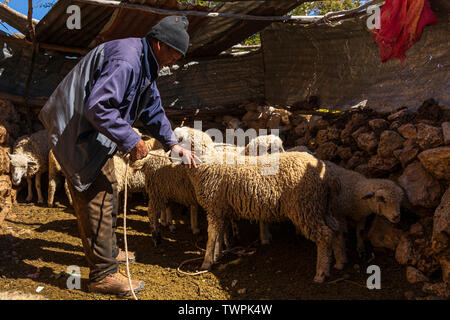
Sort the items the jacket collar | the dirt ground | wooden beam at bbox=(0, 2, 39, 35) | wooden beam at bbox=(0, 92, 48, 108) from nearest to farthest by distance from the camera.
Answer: the jacket collar, the dirt ground, wooden beam at bbox=(0, 2, 39, 35), wooden beam at bbox=(0, 92, 48, 108)

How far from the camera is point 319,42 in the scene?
6.66 meters

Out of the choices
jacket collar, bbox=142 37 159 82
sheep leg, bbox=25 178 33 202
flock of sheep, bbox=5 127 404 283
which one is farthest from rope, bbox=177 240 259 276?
sheep leg, bbox=25 178 33 202

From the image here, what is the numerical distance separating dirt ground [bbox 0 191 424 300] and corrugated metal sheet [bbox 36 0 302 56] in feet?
10.7

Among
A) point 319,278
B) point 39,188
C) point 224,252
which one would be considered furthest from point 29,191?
point 319,278

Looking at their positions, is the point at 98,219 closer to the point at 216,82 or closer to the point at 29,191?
the point at 29,191

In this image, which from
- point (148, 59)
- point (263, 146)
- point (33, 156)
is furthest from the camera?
point (33, 156)

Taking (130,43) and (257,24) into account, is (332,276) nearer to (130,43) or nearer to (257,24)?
(130,43)

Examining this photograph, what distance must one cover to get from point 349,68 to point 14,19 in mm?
5737

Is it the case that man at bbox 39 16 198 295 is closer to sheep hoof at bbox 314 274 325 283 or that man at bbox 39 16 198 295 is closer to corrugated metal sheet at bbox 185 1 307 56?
sheep hoof at bbox 314 274 325 283

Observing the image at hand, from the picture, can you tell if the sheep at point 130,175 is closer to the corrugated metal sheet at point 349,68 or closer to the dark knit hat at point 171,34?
the corrugated metal sheet at point 349,68

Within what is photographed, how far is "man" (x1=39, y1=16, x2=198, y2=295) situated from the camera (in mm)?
2943

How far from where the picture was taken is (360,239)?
14.9 feet

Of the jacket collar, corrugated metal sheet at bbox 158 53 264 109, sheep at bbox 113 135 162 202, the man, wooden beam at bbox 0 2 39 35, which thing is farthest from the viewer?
corrugated metal sheet at bbox 158 53 264 109

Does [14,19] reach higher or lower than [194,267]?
higher
